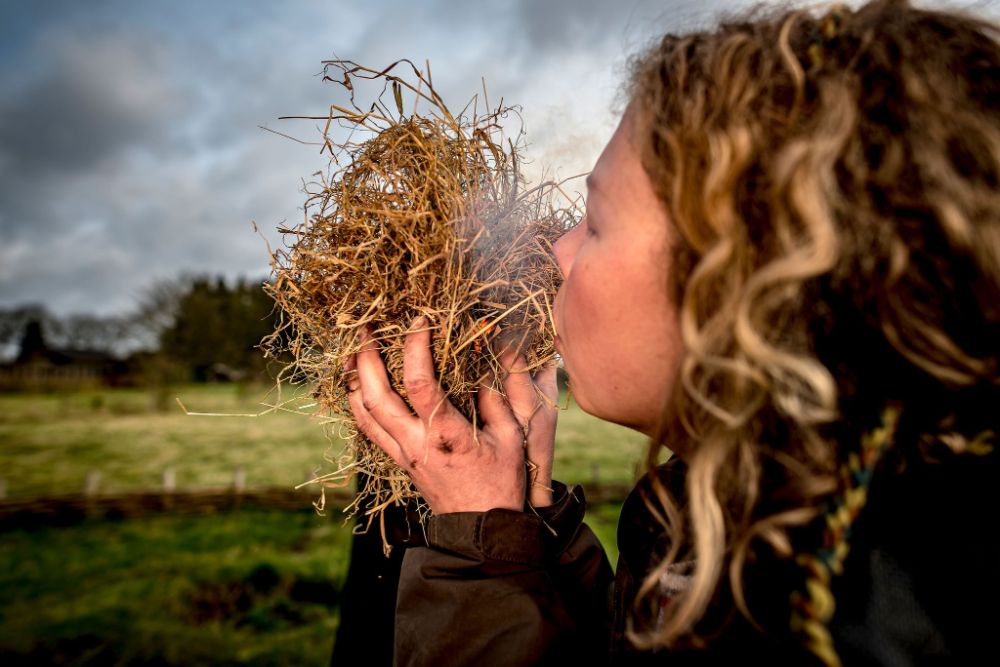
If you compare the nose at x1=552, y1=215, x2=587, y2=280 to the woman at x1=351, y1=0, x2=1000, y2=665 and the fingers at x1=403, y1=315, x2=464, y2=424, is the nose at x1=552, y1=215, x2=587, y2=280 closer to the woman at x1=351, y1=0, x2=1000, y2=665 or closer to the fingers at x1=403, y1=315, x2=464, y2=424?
the woman at x1=351, y1=0, x2=1000, y2=665

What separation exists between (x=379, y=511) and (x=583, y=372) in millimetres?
1268

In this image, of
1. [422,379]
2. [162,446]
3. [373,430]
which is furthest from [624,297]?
[162,446]

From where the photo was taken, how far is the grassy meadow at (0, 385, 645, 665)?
10.2m

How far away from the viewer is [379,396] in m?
1.90

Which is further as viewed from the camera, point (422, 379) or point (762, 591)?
point (422, 379)

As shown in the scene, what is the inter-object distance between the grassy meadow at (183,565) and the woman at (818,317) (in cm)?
286

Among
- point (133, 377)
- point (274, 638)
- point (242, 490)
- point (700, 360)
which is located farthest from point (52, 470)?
point (700, 360)

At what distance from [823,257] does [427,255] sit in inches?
47.4

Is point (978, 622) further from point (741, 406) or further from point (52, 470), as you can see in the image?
point (52, 470)

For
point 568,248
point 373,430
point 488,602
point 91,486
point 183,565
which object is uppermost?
point 568,248

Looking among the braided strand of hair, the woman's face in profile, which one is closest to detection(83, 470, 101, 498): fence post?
the woman's face in profile

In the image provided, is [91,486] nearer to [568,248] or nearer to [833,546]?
[568,248]

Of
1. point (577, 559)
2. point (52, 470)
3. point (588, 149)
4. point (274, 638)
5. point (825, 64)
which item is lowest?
point (274, 638)

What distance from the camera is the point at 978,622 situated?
2.76 feet
